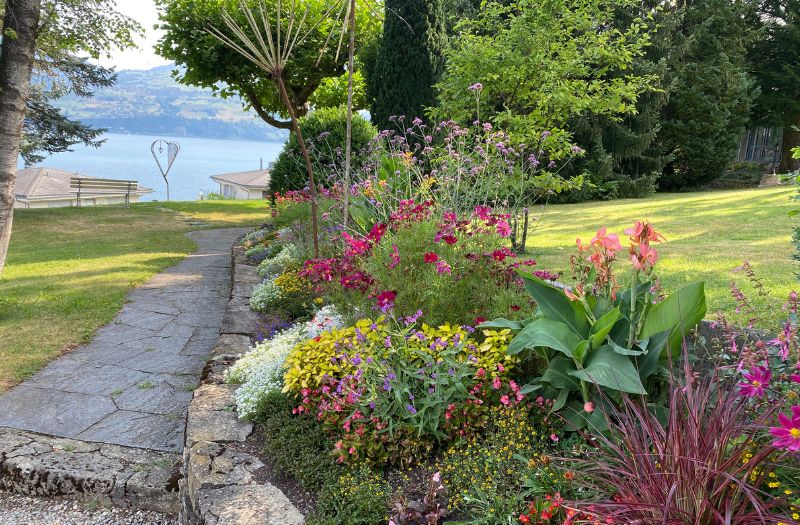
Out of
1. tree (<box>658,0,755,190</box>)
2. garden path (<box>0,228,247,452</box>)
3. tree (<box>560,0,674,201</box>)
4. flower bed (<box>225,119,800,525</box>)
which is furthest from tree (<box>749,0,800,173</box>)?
flower bed (<box>225,119,800,525</box>)

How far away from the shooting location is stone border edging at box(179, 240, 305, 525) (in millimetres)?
2012

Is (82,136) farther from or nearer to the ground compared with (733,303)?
farther from the ground

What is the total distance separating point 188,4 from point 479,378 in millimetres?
12963

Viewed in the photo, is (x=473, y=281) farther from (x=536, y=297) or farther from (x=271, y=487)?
(x=271, y=487)

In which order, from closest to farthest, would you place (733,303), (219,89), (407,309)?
(407,309) < (733,303) < (219,89)

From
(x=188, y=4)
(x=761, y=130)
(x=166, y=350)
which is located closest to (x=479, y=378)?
(x=166, y=350)

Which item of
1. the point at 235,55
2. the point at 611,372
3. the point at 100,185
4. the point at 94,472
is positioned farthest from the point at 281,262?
the point at 100,185

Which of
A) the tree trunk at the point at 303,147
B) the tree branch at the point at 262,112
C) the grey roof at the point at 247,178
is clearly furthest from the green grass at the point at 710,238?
the grey roof at the point at 247,178

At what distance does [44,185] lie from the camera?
20906 mm

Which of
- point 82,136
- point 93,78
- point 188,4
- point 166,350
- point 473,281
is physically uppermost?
point 188,4

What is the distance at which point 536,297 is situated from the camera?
7.90 ft

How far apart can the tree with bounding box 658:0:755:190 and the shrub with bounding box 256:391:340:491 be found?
15.7 metres

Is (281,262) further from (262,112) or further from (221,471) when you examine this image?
(262,112)

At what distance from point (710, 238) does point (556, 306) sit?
18.8 ft
